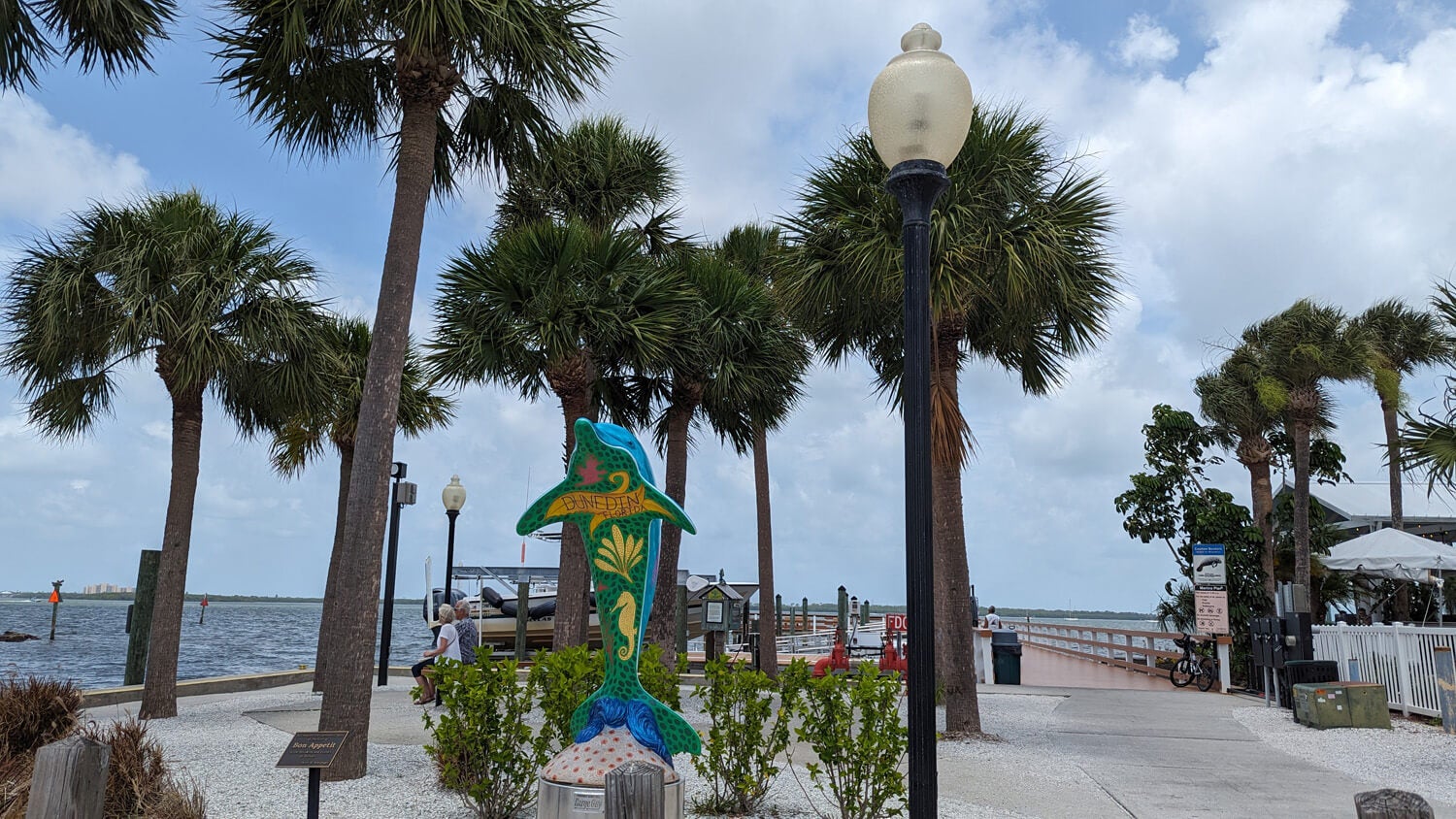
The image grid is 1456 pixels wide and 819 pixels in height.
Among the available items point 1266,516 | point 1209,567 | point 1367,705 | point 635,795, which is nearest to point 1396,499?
point 1266,516

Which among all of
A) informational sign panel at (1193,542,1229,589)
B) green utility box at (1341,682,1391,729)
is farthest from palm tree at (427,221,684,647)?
informational sign panel at (1193,542,1229,589)

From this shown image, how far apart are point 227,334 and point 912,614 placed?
1094cm

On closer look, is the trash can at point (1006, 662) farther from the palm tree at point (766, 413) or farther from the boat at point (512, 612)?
the boat at point (512, 612)

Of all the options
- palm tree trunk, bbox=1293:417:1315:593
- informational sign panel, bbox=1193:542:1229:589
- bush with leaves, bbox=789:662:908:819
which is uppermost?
palm tree trunk, bbox=1293:417:1315:593

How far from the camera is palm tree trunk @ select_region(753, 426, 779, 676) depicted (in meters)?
16.7

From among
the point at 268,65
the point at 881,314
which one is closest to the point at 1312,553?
the point at 881,314

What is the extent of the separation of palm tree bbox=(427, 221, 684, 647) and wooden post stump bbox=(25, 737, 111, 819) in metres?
9.46

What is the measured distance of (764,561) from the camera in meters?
17.2

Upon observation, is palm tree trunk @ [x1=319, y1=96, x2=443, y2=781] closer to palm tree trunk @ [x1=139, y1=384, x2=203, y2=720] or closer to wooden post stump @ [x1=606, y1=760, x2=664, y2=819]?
palm tree trunk @ [x1=139, y1=384, x2=203, y2=720]

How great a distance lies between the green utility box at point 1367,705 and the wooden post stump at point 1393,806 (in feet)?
39.2

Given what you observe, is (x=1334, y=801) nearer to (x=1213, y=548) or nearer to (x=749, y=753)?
(x=749, y=753)

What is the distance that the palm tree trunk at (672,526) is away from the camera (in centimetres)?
1532

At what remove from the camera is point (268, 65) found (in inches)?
380

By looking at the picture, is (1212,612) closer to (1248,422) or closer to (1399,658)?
(1399,658)
